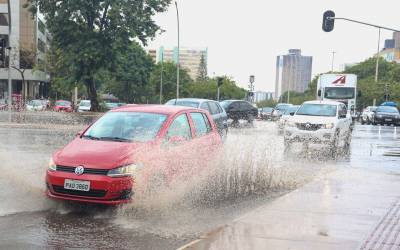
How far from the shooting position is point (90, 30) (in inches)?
1444

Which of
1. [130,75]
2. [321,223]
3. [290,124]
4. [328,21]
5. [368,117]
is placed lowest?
[368,117]

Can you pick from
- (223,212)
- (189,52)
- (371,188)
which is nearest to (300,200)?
(223,212)

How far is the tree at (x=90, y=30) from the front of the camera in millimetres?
35688

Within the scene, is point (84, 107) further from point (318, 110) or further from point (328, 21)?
point (318, 110)

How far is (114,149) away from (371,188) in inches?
196

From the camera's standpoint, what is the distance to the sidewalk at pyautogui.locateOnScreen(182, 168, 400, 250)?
237 inches

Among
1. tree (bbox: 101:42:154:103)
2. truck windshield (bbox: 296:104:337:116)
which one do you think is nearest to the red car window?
truck windshield (bbox: 296:104:337:116)

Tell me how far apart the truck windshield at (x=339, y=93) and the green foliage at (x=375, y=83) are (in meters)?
36.0

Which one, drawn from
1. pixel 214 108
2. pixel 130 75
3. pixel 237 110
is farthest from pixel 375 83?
pixel 214 108

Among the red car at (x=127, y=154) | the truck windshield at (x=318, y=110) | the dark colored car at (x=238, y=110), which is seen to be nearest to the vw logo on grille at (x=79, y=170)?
the red car at (x=127, y=154)

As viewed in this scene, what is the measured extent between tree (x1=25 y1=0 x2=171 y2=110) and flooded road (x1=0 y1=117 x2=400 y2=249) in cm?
2368

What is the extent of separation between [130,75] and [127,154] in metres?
53.3

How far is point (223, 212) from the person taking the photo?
25.5 ft

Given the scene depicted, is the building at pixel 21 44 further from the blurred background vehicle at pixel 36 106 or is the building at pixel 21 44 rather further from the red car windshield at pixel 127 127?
the red car windshield at pixel 127 127
